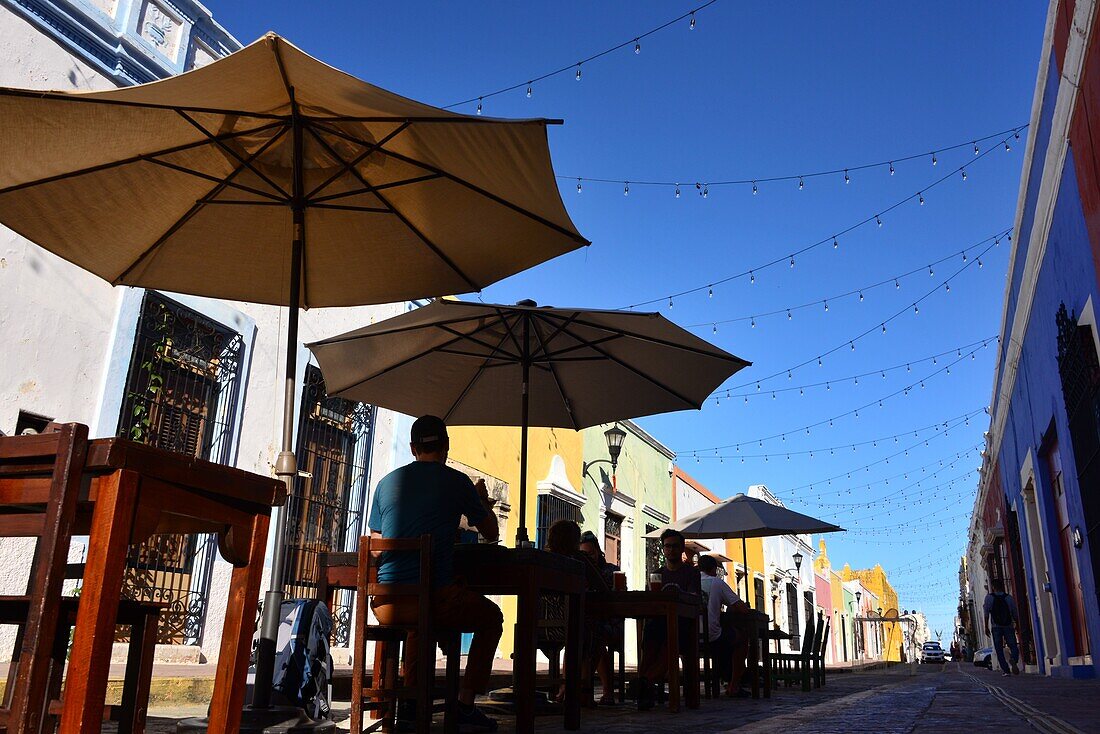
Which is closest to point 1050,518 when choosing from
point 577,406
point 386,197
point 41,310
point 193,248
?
point 577,406

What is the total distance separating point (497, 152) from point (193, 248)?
1.74 metres

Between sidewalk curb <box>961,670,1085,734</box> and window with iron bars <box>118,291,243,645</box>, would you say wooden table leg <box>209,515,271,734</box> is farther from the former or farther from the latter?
window with iron bars <box>118,291,243,645</box>

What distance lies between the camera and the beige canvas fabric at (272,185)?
3037 mm

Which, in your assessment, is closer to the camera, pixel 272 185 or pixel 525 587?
pixel 525 587

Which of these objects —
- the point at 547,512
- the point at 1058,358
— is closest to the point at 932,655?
the point at 547,512

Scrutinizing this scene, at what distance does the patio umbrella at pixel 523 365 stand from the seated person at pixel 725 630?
6.10 feet

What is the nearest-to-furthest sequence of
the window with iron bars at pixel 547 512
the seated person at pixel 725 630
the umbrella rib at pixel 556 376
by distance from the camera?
the umbrella rib at pixel 556 376
the seated person at pixel 725 630
the window with iron bars at pixel 547 512

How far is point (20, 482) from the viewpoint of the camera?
1.86m

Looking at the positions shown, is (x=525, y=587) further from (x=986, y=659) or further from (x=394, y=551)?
(x=986, y=659)

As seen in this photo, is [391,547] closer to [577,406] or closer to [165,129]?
[165,129]

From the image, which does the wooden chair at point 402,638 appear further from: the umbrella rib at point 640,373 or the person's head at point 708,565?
the person's head at point 708,565

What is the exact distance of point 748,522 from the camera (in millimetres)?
9180

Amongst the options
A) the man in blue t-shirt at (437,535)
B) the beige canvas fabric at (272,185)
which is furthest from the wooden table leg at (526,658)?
the beige canvas fabric at (272,185)

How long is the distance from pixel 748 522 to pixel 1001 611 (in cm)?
659
